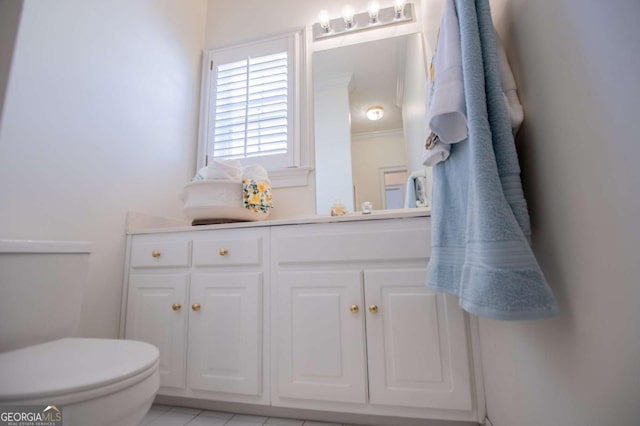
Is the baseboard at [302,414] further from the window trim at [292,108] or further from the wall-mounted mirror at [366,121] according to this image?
the window trim at [292,108]

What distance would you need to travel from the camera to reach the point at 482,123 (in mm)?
559

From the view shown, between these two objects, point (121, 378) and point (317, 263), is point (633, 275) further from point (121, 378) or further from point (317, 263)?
point (121, 378)

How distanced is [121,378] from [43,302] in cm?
53

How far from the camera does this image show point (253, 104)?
1.84 m

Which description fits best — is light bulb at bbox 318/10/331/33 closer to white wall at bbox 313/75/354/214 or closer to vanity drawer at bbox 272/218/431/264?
white wall at bbox 313/75/354/214

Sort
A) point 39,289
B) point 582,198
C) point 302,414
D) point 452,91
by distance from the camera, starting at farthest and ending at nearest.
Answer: point 302,414
point 39,289
point 452,91
point 582,198

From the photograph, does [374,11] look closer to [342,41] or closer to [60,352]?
[342,41]

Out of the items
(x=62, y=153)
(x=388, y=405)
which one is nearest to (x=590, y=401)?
(x=388, y=405)

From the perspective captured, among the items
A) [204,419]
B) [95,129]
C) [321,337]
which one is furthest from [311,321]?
[95,129]

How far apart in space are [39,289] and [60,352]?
26cm

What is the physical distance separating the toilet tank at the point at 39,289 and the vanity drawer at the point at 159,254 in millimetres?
269

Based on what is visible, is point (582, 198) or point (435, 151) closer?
point (582, 198)

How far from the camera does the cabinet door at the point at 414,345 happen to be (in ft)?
3.07
